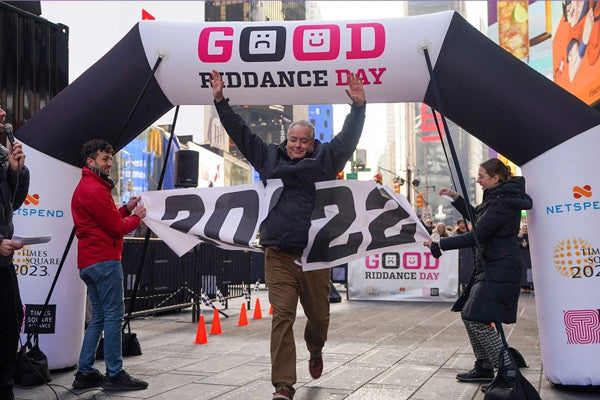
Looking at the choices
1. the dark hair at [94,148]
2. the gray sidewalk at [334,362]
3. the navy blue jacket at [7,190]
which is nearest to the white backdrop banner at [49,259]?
the gray sidewalk at [334,362]

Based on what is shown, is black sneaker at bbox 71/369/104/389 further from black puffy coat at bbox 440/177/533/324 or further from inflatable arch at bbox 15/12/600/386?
black puffy coat at bbox 440/177/533/324

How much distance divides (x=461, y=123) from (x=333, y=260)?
178cm

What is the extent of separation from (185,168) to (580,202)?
7498 mm

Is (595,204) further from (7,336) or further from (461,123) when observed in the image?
(7,336)

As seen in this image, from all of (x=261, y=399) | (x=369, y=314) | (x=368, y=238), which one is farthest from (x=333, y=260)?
(x=369, y=314)

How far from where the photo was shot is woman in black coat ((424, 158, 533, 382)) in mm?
5387

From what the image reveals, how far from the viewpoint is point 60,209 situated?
20.1 ft

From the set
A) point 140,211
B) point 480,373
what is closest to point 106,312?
point 140,211

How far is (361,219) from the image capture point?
17.6 feet

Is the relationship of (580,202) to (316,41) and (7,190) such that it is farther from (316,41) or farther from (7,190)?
(7,190)

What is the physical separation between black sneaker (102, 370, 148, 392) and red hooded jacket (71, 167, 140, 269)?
38.2 inches

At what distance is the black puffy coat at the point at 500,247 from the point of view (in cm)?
538

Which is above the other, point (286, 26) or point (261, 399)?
point (286, 26)

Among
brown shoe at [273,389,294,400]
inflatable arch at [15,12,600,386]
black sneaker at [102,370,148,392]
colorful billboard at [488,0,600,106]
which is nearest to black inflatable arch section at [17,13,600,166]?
inflatable arch at [15,12,600,386]
